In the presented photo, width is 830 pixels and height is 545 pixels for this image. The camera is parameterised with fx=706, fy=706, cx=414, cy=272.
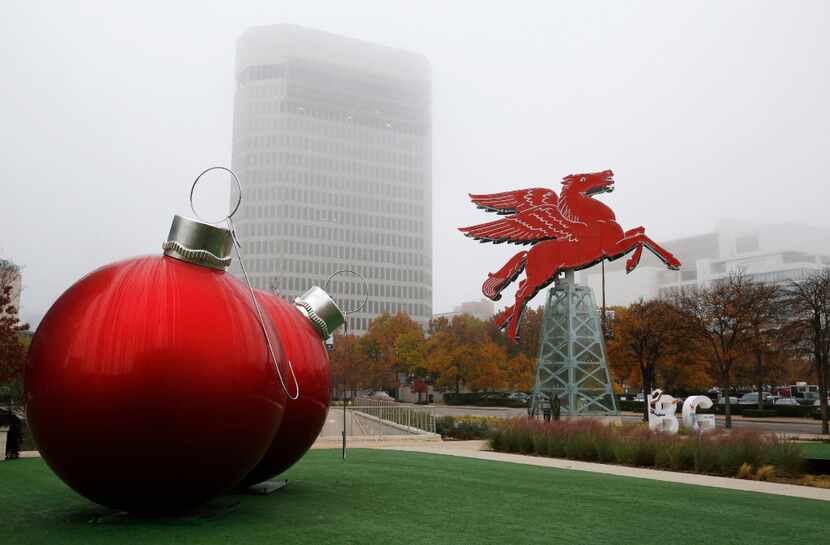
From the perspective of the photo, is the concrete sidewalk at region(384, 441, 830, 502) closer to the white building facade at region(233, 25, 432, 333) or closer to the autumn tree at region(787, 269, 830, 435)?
the autumn tree at region(787, 269, 830, 435)

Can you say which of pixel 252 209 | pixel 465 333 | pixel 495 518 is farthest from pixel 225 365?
pixel 252 209

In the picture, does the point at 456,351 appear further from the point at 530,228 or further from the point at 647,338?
the point at 530,228

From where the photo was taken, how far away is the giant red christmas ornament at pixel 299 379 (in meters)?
8.98

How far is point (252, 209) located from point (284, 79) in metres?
29.6

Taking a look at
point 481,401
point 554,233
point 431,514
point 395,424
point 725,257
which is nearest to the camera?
point 431,514

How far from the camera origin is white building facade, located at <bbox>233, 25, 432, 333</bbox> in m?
137

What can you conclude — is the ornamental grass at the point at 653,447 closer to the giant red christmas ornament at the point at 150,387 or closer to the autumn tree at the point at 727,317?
the giant red christmas ornament at the point at 150,387

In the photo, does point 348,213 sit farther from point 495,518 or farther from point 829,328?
point 495,518

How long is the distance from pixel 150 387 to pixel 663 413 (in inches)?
826

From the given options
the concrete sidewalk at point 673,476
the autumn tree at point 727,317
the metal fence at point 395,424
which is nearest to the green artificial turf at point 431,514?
the concrete sidewalk at point 673,476

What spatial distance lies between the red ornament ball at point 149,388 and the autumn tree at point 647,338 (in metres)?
38.4

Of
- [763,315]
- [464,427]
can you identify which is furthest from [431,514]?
[763,315]

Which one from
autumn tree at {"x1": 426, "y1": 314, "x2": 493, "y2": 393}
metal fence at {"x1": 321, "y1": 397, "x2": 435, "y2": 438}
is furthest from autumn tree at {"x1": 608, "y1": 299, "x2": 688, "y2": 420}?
autumn tree at {"x1": 426, "y1": 314, "x2": 493, "y2": 393}

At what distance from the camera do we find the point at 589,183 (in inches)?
1155
